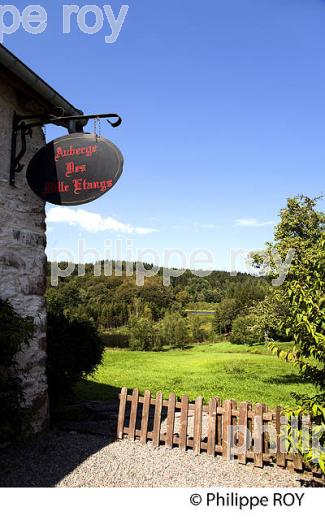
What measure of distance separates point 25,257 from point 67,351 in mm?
2396

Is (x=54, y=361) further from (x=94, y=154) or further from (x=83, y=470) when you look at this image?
(x=94, y=154)

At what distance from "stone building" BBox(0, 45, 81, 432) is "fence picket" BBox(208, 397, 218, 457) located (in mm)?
2819

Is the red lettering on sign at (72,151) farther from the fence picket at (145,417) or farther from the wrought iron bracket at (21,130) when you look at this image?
the fence picket at (145,417)

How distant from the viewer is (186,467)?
5.41 m

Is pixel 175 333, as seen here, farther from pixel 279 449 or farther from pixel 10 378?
pixel 10 378

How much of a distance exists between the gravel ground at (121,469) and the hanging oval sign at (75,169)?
372 centimetres

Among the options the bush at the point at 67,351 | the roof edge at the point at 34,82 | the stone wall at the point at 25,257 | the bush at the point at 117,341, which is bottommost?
the bush at the point at 117,341

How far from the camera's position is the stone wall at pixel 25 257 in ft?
20.0

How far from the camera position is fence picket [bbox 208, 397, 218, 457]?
5922mm

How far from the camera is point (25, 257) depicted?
643 centimetres

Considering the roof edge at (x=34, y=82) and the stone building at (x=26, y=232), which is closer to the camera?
the roof edge at (x=34, y=82)

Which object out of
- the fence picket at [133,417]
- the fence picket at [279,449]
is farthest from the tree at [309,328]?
the fence picket at [133,417]

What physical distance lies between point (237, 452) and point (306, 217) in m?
12.2
